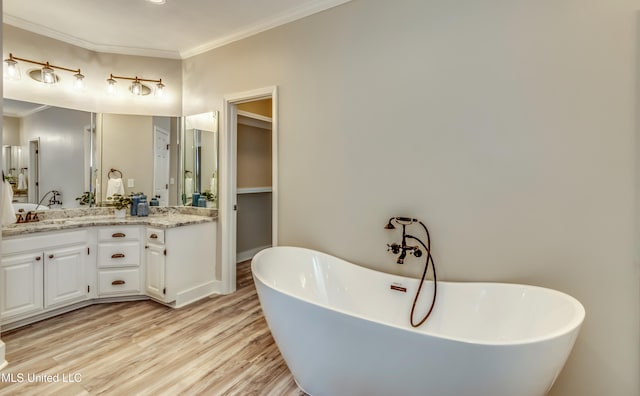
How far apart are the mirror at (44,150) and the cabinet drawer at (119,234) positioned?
0.58m

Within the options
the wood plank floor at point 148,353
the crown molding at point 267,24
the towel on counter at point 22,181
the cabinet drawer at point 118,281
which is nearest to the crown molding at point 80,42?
the crown molding at point 267,24

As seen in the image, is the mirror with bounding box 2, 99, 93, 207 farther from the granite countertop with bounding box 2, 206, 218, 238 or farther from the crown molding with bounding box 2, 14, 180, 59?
the crown molding with bounding box 2, 14, 180, 59

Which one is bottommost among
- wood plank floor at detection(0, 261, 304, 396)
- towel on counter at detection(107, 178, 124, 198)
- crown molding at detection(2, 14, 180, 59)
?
wood plank floor at detection(0, 261, 304, 396)

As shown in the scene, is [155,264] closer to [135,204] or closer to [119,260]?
[119,260]

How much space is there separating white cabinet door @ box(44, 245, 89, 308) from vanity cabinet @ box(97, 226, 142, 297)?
0.14 metres

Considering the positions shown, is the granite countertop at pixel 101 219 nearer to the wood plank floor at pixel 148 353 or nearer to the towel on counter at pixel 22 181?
the towel on counter at pixel 22 181

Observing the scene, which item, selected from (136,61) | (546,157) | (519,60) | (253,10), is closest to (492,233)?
(546,157)

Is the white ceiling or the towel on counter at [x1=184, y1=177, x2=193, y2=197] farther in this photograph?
the towel on counter at [x1=184, y1=177, x2=193, y2=197]

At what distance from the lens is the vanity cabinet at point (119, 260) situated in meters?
2.90

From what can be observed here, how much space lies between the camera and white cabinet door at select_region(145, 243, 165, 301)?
9.32 ft

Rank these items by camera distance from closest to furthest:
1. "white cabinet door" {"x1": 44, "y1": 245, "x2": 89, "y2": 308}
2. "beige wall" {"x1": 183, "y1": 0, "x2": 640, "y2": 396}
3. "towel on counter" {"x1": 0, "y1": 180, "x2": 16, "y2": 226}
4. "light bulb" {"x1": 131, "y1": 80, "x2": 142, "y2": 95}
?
"beige wall" {"x1": 183, "y1": 0, "x2": 640, "y2": 396}, "towel on counter" {"x1": 0, "y1": 180, "x2": 16, "y2": 226}, "white cabinet door" {"x1": 44, "y1": 245, "x2": 89, "y2": 308}, "light bulb" {"x1": 131, "y1": 80, "x2": 142, "y2": 95}

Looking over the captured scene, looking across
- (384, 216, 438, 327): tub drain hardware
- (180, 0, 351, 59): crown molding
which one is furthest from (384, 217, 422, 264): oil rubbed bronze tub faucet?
(180, 0, 351, 59): crown molding

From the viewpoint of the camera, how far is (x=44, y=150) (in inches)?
115

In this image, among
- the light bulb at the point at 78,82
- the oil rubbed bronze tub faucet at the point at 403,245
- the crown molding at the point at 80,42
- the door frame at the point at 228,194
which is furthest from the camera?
the door frame at the point at 228,194
